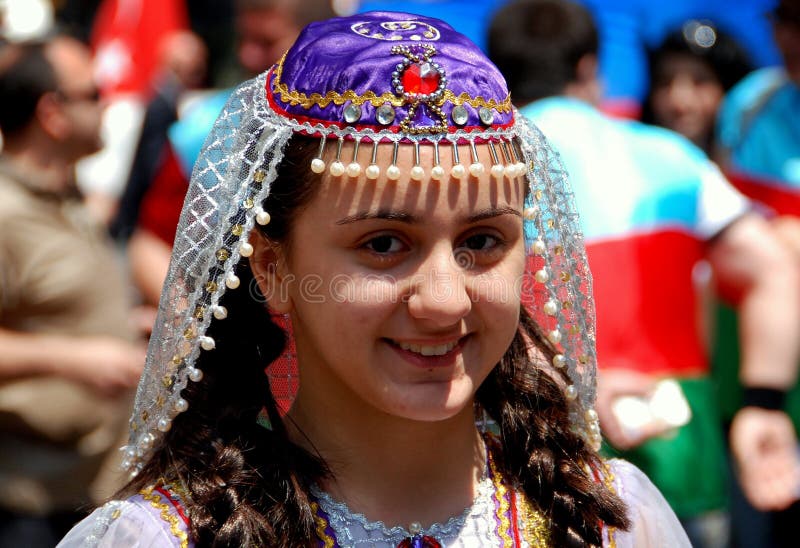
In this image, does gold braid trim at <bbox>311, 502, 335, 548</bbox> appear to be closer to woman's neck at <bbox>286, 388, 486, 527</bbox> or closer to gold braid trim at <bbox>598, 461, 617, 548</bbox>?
woman's neck at <bbox>286, 388, 486, 527</bbox>

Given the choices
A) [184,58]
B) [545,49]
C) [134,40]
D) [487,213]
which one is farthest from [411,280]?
[134,40]

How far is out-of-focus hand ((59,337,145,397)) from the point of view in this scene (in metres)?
3.81

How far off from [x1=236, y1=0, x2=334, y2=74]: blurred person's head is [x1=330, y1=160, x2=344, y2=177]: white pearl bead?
2556mm

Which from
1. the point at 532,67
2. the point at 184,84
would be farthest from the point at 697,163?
the point at 184,84

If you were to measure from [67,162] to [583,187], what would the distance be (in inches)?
78.0

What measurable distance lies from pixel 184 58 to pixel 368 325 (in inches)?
270

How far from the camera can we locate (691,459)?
391 centimetres

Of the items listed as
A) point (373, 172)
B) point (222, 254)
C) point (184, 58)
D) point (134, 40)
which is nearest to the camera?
point (373, 172)

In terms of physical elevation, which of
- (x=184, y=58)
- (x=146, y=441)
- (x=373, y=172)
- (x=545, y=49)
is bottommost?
(x=146, y=441)

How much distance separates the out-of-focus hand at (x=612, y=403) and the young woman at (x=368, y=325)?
108cm

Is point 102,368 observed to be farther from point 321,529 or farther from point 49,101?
point 321,529

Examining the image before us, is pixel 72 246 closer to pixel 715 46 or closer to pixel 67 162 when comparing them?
pixel 67 162

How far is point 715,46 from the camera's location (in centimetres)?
659

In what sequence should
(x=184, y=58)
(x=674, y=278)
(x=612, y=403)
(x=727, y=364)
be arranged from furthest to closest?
(x=184, y=58)
(x=727, y=364)
(x=674, y=278)
(x=612, y=403)
